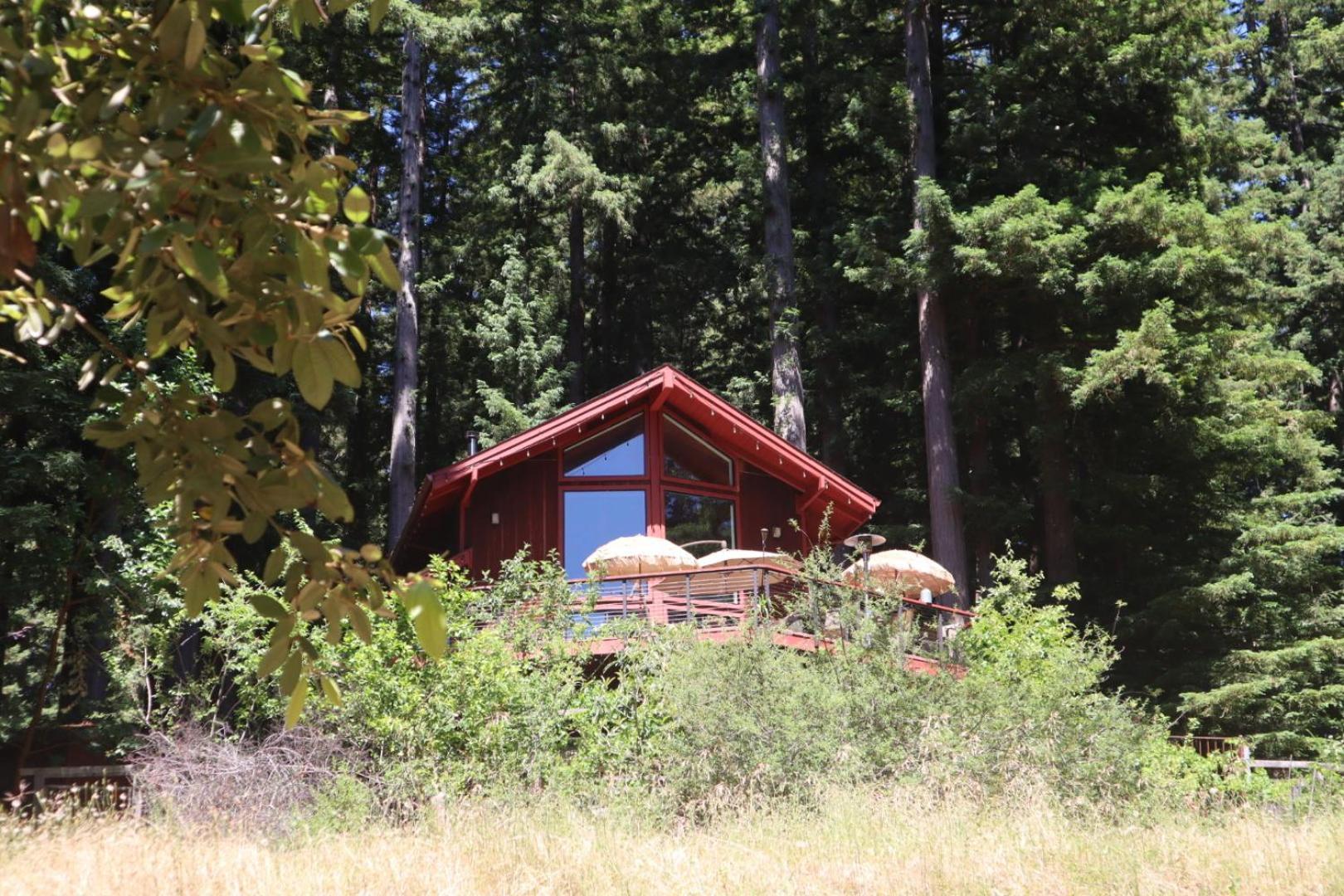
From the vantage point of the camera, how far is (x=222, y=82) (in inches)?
92.4

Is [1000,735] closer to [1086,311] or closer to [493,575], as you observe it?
[493,575]

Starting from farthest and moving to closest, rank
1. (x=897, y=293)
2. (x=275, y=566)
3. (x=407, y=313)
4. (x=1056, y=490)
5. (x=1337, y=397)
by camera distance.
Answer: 1. (x=1337, y=397)
2. (x=897, y=293)
3. (x=407, y=313)
4. (x=1056, y=490)
5. (x=275, y=566)

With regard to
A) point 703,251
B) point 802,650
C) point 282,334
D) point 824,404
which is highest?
point 703,251

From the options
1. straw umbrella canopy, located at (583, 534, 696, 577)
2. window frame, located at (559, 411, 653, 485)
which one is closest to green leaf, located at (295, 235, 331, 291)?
straw umbrella canopy, located at (583, 534, 696, 577)

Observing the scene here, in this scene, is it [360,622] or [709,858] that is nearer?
[360,622]

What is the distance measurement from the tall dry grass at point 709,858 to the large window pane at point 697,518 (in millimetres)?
9820

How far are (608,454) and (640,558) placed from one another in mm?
3084

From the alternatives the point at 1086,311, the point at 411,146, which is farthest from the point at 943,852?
the point at 411,146

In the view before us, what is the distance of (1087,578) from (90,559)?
1867 cm

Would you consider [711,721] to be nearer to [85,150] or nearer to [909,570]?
[909,570]

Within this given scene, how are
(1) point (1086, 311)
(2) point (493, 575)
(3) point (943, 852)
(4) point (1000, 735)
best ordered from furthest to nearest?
(1) point (1086, 311) < (2) point (493, 575) < (4) point (1000, 735) < (3) point (943, 852)

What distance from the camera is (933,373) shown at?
22.0m

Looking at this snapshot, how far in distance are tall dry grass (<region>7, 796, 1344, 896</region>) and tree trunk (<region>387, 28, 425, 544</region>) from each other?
15901 mm

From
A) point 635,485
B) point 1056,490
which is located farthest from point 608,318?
point 635,485
